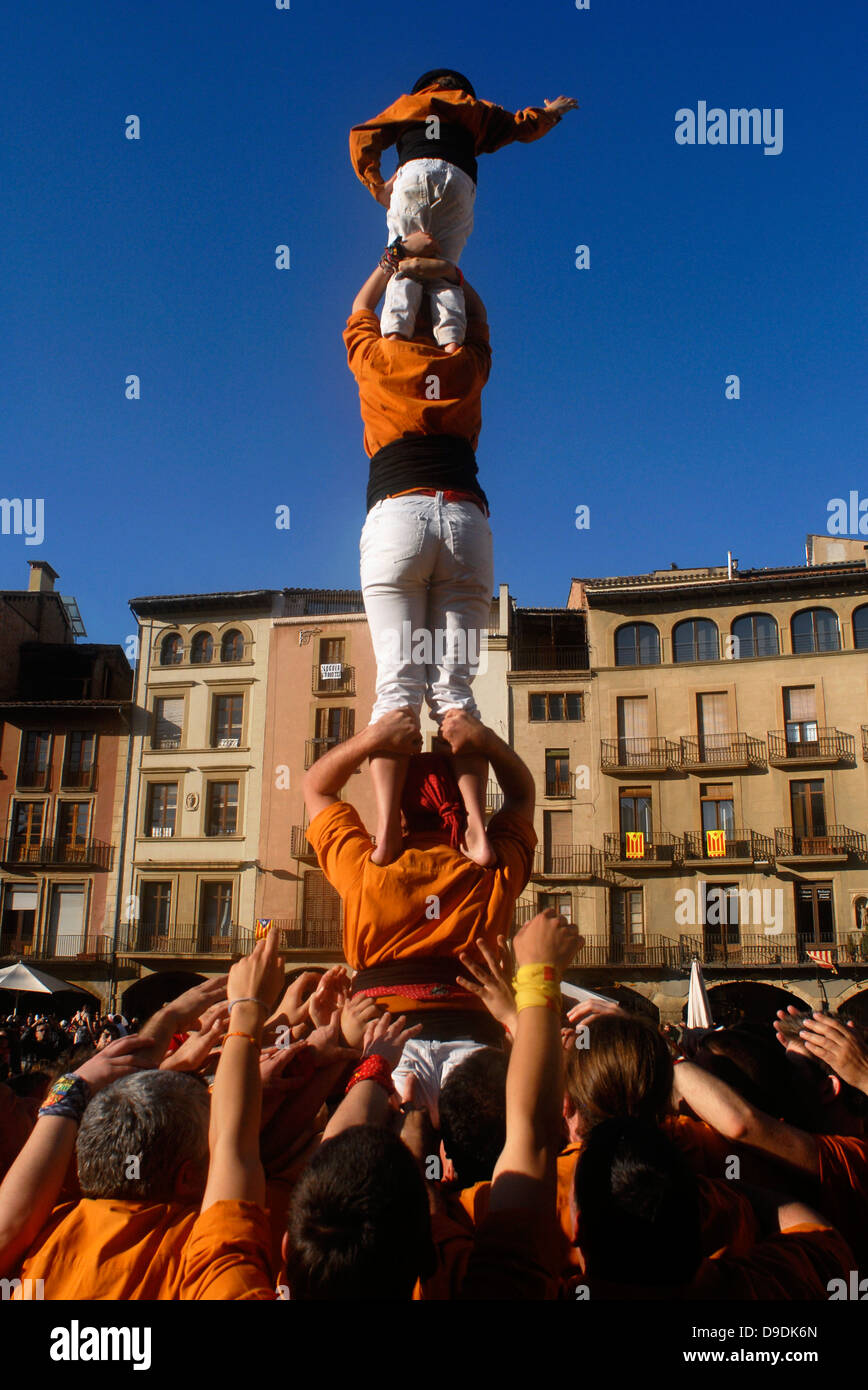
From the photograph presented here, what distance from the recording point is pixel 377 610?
558 centimetres

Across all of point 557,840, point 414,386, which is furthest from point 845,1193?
point 557,840

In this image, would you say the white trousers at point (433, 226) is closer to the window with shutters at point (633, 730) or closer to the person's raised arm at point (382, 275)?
the person's raised arm at point (382, 275)

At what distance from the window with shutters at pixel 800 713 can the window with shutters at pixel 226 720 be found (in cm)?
2025

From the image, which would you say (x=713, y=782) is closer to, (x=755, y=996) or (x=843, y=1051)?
(x=755, y=996)

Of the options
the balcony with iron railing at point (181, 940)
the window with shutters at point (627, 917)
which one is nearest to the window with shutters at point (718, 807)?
the window with shutters at point (627, 917)

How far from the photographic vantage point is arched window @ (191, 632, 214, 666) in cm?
4194

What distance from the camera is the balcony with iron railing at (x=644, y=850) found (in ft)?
119

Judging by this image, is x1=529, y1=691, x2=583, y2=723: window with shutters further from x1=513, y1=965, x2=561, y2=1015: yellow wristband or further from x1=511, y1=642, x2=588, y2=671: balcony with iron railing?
x1=513, y1=965, x2=561, y2=1015: yellow wristband

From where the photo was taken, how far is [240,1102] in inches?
107

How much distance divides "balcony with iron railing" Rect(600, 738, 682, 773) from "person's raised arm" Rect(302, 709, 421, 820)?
109 ft

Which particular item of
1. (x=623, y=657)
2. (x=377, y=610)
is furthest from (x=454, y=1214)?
(x=623, y=657)

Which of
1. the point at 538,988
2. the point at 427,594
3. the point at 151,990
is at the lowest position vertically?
the point at 151,990

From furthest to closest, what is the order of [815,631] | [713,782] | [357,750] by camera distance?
[815,631]
[713,782]
[357,750]

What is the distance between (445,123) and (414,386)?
5.98ft
